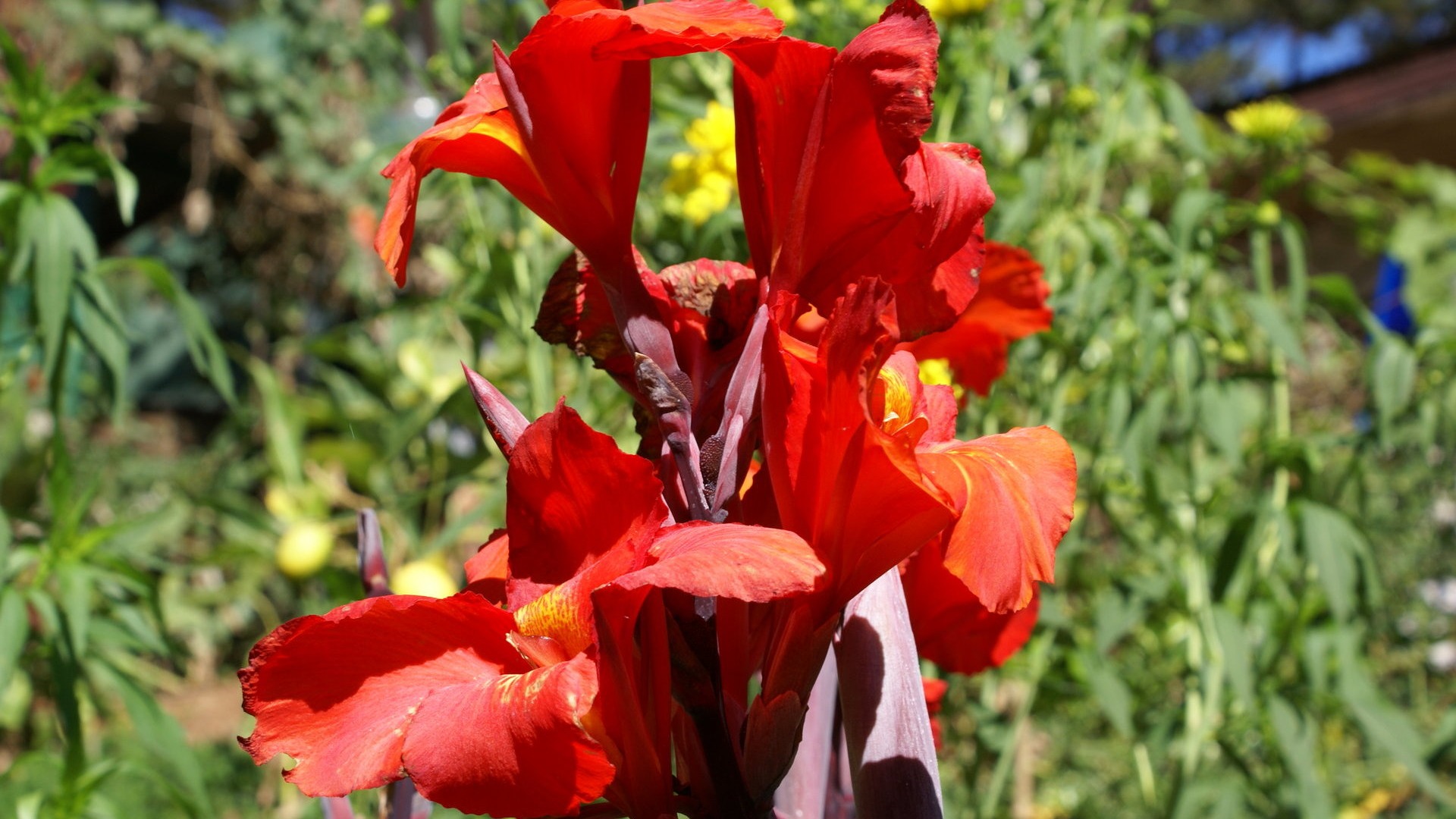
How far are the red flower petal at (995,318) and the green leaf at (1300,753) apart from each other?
35.2 inches

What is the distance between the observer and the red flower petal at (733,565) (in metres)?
0.42

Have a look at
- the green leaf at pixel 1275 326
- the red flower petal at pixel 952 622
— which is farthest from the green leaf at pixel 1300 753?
the red flower petal at pixel 952 622

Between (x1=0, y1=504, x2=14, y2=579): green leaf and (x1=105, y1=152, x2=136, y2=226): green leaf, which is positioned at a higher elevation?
(x1=105, y1=152, x2=136, y2=226): green leaf

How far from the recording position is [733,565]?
1.41 feet

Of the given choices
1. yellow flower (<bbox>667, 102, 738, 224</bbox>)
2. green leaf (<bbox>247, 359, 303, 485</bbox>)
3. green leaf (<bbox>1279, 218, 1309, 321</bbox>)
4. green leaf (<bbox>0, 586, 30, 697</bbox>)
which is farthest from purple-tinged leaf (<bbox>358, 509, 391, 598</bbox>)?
green leaf (<bbox>247, 359, 303, 485</bbox>)

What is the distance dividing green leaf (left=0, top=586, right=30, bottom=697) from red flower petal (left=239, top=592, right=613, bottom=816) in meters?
0.76

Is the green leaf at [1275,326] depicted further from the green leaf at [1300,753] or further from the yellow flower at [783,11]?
the yellow flower at [783,11]

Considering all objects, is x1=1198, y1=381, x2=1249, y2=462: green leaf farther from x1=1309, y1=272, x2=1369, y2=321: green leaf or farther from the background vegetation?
x1=1309, y1=272, x2=1369, y2=321: green leaf

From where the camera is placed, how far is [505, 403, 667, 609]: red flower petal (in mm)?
491

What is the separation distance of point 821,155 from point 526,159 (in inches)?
5.4

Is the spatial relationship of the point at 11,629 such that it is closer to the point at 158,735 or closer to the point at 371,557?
the point at 158,735

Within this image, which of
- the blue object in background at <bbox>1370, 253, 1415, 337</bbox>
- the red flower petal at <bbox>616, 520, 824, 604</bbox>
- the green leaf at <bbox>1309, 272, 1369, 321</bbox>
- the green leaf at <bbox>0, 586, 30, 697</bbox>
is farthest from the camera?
the blue object in background at <bbox>1370, 253, 1415, 337</bbox>

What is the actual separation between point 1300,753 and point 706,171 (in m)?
0.98

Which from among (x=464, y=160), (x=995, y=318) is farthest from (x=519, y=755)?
(x=995, y=318)
